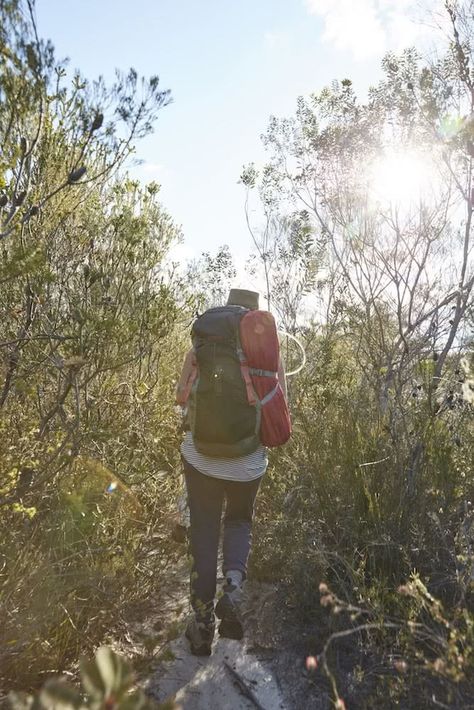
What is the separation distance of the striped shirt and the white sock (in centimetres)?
47

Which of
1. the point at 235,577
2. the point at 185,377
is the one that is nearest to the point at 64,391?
the point at 185,377

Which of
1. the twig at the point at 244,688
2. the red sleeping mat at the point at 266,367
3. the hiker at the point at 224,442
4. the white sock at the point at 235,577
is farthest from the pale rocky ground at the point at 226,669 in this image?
the red sleeping mat at the point at 266,367

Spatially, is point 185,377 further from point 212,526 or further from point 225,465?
point 212,526

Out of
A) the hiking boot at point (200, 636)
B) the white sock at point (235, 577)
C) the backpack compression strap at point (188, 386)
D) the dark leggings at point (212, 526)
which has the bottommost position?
the hiking boot at point (200, 636)

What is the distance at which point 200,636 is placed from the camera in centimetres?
255

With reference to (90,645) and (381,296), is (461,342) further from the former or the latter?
→ (90,645)

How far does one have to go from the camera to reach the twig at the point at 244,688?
229 centimetres

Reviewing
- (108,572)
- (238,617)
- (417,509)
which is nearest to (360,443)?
(417,509)

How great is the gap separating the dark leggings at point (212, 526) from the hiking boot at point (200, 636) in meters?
0.08

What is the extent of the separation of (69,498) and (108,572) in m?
0.50

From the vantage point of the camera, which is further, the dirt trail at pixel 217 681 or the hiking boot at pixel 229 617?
the hiking boot at pixel 229 617

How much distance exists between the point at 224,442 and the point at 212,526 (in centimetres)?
47

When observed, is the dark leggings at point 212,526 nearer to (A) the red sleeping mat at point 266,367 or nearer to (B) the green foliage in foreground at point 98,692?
(A) the red sleeping mat at point 266,367

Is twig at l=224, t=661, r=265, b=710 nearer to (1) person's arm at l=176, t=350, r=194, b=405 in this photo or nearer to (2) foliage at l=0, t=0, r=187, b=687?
(2) foliage at l=0, t=0, r=187, b=687
